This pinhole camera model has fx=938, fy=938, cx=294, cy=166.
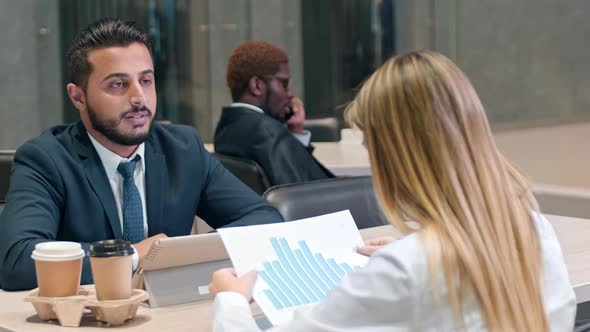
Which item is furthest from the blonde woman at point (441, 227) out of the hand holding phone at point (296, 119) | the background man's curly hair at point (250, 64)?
the hand holding phone at point (296, 119)

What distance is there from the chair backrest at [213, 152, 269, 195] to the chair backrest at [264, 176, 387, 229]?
85 cm

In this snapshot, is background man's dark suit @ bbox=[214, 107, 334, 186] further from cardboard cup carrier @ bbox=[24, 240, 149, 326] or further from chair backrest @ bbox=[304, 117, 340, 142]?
chair backrest @ bbox=[304, 117, 340, 142]

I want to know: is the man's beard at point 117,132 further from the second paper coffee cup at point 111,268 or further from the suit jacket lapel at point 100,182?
the second paper coffee cup at point 111,268

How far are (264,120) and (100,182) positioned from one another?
1670 mm

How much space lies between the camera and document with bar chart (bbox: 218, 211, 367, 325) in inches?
70.1

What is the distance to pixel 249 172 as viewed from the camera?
3.83 m

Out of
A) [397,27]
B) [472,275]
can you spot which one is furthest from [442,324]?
[397,27]

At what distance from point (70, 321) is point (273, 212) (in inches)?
41.0

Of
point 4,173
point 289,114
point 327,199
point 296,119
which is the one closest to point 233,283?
point 327,199

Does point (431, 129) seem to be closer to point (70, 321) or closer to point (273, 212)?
point (70, 321)

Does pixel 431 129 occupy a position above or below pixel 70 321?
above

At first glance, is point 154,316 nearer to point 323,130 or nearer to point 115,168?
point 115,168

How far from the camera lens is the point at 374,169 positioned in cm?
150

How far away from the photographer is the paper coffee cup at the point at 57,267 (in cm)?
182
